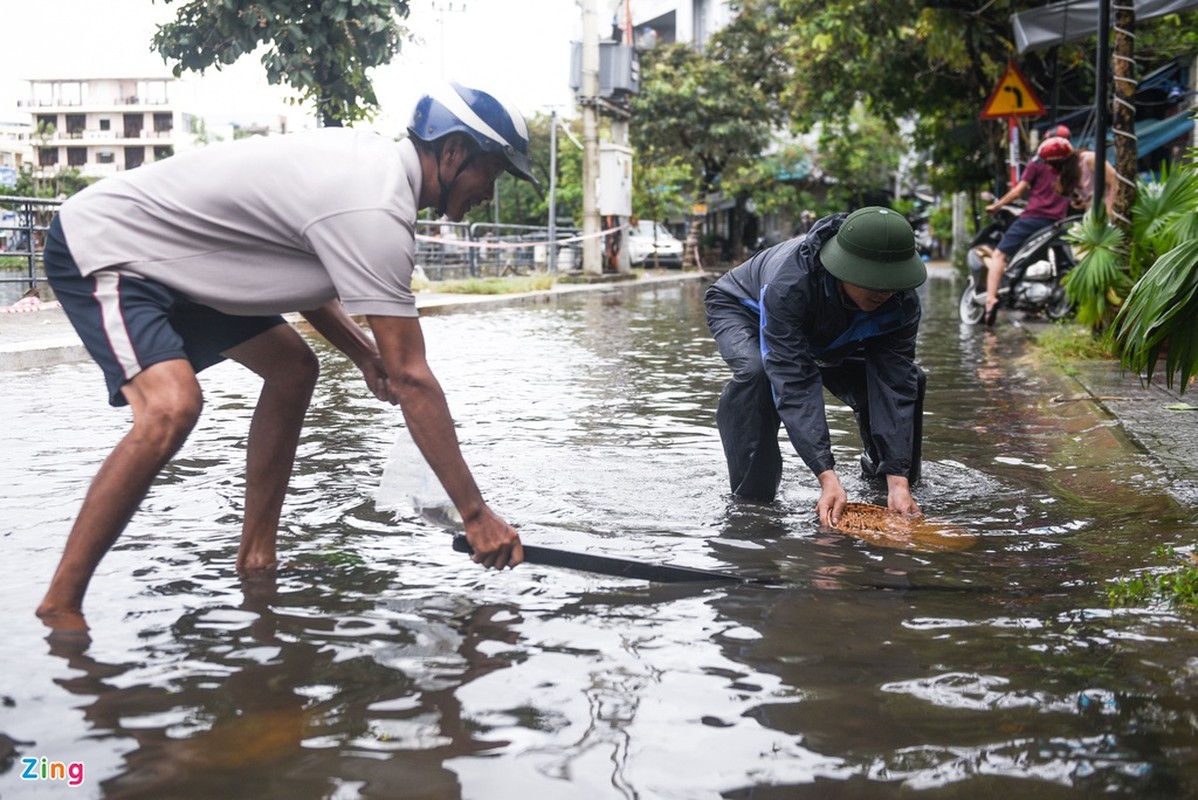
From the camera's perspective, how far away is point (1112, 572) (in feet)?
13.2

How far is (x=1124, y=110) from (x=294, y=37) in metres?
8.60

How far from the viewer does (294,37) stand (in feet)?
46.5

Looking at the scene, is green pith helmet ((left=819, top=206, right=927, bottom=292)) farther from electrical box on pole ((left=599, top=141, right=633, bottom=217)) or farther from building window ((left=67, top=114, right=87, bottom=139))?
building window ((left=67, top=114, right=87, bottom=139))

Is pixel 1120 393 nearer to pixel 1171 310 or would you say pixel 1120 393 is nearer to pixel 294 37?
pixel 1171 310

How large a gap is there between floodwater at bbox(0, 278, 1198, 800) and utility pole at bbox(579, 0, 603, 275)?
2253 centimetres

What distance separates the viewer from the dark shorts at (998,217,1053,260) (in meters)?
12.7

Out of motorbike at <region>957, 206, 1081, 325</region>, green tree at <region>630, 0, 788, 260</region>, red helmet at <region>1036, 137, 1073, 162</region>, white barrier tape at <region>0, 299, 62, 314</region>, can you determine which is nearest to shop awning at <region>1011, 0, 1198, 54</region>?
red helmet at <region>1036, 137, 1073, 162</region>

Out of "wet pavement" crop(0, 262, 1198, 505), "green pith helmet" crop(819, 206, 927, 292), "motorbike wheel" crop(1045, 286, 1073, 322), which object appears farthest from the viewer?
"motorbike wheel" crop(1045, 286, 1073, 322)

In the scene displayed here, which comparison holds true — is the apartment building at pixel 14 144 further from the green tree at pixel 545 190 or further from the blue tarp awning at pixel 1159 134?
the blue tarp awning at pixel 1159 134

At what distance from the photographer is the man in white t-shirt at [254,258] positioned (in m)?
3.21

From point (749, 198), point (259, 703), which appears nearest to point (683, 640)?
point (259, 703)

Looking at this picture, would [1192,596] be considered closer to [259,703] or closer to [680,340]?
[259,703]

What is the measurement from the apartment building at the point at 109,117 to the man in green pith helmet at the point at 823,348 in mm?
107290

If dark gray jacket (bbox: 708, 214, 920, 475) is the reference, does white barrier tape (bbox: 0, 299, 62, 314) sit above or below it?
below
